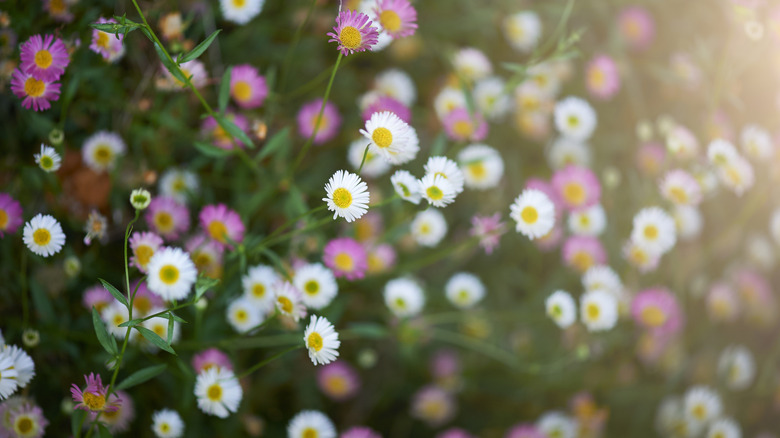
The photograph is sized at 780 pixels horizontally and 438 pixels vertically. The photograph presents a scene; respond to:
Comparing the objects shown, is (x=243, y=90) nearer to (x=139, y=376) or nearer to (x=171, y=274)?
(x=171, y=274)

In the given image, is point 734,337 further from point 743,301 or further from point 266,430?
point 266,430

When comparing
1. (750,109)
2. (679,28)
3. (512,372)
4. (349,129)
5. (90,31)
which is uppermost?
(679,28)

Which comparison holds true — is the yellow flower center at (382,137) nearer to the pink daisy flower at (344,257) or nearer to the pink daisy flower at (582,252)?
the pink daisy flower at (344,257)

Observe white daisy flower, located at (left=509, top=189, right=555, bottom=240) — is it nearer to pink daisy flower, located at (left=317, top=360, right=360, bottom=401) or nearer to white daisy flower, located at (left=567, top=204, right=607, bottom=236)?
white daisy flower, located at (left=567, top=204, right=607, bottom=236)

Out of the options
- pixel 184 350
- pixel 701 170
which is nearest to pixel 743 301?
pixel 701 170

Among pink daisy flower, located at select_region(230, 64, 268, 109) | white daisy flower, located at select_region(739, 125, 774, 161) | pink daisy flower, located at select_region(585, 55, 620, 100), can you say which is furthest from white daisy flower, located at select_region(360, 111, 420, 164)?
white daisy flower, located at select_region(739, 125, 774, 161)

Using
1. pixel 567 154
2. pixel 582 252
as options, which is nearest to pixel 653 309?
pixel 582 252
